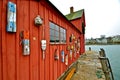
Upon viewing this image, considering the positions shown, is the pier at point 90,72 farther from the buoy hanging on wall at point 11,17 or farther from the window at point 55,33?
the buoy hanging on wall at point 11,17

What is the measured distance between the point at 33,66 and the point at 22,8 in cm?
160

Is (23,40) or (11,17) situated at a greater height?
(11,17)

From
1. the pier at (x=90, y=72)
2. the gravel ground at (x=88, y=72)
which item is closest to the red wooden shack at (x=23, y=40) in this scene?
the pier at (x=90, y=72)

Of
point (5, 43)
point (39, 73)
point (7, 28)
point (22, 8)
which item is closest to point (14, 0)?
point (22, 8)

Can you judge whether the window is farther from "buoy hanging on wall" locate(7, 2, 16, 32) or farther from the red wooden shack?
"buoy hanging on wall" locate(7, 2, 16, 32)

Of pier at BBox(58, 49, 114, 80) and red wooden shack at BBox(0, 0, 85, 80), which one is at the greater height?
red wooden shack at BBox(0, 0, 85, 80)

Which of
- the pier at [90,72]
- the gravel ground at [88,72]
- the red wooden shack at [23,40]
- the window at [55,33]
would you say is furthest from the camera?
the gravel ground at [88,72]

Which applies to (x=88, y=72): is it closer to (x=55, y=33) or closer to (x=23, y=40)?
(x=55, y=33)

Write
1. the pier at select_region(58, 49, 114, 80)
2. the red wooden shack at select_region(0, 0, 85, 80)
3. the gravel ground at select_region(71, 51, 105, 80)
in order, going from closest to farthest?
the red wooden shack at select_region(0, 0, 85, 80) < the pier at select_region(58, 49, 114, 80) < the gravel ground at select_region(71, 51, 105, 80)

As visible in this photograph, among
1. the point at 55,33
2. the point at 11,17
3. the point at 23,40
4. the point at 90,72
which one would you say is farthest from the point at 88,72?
the point at 11,17

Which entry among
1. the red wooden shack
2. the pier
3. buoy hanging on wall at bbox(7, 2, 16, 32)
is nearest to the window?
the red wooden shack

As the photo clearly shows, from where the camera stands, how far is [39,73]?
4738 mm

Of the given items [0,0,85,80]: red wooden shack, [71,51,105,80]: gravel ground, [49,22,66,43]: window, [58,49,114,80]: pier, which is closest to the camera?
[0,0,85,80]: red wooden shack

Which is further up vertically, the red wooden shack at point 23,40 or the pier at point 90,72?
the red wooden shack at point 23,40
